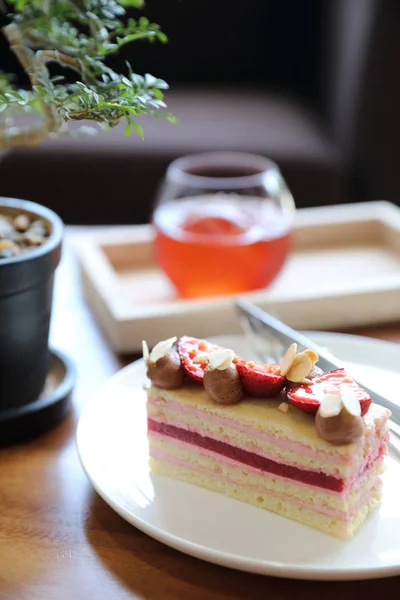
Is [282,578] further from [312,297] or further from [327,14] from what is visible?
[327,14]

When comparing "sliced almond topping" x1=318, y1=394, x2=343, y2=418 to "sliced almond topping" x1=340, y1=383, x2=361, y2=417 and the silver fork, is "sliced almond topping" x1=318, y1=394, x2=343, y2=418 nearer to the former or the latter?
"sliced almond topping" x1=340, y1=383, x2=361, y2=417

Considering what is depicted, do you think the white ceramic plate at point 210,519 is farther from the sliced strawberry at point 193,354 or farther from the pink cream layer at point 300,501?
the sliced strawberry at point 193,354

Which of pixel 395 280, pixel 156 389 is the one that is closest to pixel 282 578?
pixel 156 389

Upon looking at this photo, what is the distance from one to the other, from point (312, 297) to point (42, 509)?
1.87 ft

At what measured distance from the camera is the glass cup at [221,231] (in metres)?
1.33

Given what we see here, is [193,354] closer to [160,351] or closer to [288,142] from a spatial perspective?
[160,351]

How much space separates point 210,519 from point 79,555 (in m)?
0.13

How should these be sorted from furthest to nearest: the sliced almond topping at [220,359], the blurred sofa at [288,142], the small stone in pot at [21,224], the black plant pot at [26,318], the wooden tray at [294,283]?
the blurred sofa at [288,142] < the wooden tray at [294,283] < the small stone in pot at [21,224] < the black plant pot at [26,318] < the sliced almond topping at [220,359]

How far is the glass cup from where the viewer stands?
1.33m

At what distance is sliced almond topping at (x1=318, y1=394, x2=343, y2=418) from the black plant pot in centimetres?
38

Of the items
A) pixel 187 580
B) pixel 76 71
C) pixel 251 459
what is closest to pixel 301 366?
pixel 251 459

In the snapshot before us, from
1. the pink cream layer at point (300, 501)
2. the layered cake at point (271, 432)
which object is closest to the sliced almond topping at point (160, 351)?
the layered cake at point (271, 432)

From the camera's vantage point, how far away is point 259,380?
83cm

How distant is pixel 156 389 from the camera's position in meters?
0.89
